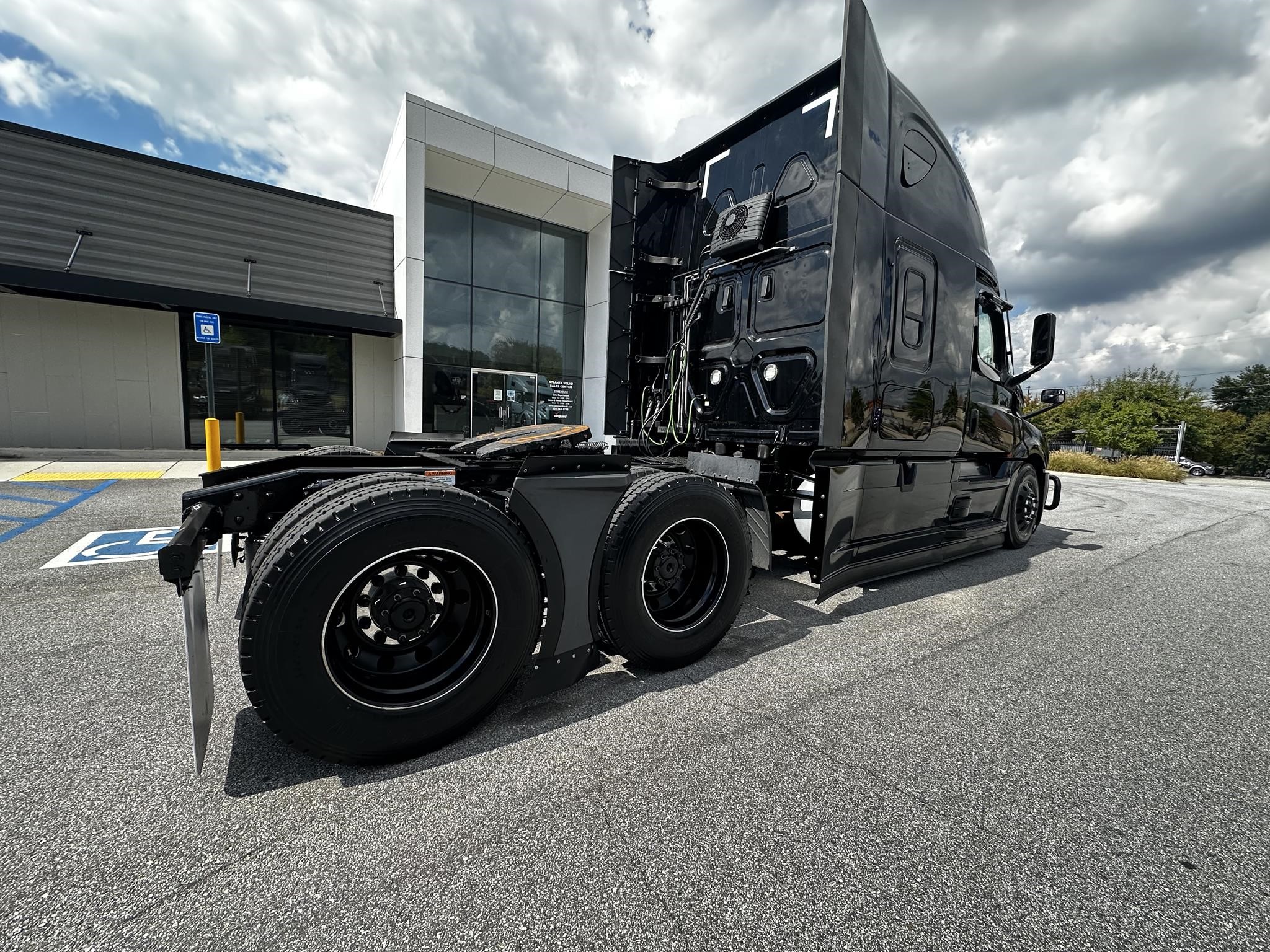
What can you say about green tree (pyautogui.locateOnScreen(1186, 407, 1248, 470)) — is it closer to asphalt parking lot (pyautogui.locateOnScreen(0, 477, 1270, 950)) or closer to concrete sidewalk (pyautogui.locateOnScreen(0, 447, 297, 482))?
asphalt parking lot (pyautogui.locateOnScreen(0, 477, 1270, 950))

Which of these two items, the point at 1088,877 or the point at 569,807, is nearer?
the point at 1088,877

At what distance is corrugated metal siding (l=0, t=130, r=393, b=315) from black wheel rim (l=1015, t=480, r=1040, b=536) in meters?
13.1

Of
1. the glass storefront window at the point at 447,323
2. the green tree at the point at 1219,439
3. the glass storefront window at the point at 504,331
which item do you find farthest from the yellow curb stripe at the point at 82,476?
the green tree at the point at 1219,439

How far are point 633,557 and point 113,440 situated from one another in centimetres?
1425

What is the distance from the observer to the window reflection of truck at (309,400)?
495 inches

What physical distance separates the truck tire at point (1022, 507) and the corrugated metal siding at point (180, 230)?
12976mm

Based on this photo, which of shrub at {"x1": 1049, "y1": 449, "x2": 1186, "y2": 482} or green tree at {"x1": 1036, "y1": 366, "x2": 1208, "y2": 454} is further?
green tree at {"x1": 1036, "y1": 366, "x2": 1208, "y2": 454}

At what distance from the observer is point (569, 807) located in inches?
67.2

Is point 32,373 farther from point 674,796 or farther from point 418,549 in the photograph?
point 674,796

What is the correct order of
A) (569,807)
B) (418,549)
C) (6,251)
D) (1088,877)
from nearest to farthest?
(1088,877)
(569,807)
(418,549)
(6,251)

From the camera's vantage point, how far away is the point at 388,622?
1938mm

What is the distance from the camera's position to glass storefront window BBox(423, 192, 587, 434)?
509 inches

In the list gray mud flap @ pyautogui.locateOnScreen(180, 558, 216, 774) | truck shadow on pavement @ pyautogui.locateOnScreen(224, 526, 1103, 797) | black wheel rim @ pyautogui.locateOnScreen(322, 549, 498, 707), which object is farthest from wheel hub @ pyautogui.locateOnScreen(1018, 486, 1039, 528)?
gray mud flap @ pyautogui.locateOnScreen(180, 558, 216, 774)

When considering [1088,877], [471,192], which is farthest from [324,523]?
[471,192]
